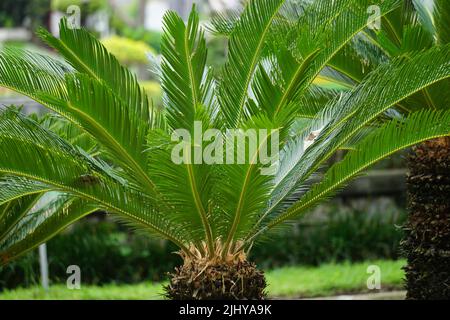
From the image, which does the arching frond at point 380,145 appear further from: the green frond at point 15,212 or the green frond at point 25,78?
the green frond at point 15,212

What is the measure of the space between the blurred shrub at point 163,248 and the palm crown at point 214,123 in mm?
4556

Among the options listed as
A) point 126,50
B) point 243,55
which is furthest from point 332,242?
point 126,50

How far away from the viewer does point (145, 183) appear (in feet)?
18.8

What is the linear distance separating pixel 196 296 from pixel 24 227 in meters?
2.28

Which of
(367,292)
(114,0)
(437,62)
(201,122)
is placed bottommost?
(367,292)

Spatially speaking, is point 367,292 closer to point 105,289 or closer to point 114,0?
point 105,289

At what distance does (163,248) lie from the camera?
11008 mm

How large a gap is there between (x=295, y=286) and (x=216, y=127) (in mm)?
4277

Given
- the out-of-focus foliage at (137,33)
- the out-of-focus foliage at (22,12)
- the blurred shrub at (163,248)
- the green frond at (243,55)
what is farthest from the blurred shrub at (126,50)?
the green frond at (243,55)

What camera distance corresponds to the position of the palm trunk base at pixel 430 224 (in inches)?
278

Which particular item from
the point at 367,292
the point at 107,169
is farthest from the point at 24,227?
the point at 367,292

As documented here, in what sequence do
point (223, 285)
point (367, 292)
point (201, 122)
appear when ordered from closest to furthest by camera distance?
point (201, 122) < point (223, 285) < point (367, 292)

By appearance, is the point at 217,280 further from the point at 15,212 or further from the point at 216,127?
the point at 15,212

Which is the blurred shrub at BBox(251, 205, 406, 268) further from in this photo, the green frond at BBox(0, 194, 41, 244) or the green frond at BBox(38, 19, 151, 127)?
the green frond at BBox(38, 19, 151, 127)
